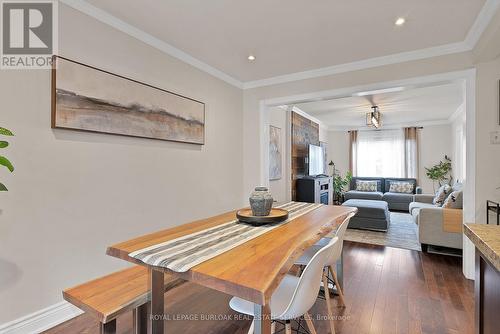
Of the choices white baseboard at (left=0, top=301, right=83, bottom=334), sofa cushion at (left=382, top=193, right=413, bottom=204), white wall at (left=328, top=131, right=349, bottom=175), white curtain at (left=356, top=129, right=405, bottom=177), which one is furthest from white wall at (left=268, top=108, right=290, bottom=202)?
white curtain at (left=356, top=129, right=405, bottom=177)

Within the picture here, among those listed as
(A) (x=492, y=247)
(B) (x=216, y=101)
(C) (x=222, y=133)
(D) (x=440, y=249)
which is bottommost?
(D) (x=440, y=249)

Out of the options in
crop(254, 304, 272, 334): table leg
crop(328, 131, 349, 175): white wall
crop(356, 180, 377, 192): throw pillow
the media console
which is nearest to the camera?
crop(254, 304, 272, 334): table leg

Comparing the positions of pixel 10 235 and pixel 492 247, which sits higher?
pixel 492 247

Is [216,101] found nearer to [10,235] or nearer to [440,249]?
[10,235]

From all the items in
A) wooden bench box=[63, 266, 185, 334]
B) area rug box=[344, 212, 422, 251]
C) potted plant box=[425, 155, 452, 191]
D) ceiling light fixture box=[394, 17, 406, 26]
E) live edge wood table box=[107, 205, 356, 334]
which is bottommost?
area rug box=[344, 212, 422, 251]

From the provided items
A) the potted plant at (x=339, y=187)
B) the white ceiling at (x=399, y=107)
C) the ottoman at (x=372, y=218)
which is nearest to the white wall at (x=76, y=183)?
the ottoman at (x=372, y=218)

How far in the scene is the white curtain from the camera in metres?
7.48

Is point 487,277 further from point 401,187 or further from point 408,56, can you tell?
point 401,187

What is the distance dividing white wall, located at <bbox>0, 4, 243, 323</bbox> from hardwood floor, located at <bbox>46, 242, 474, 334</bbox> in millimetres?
447

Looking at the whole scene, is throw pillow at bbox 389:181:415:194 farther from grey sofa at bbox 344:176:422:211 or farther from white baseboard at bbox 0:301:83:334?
white baseboard at bbox 0:301:83:334

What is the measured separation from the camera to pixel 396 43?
259 cm

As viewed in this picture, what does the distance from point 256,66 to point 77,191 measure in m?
2.39

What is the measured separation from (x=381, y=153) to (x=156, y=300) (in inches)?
310

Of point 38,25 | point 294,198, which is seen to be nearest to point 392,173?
point 294,198
